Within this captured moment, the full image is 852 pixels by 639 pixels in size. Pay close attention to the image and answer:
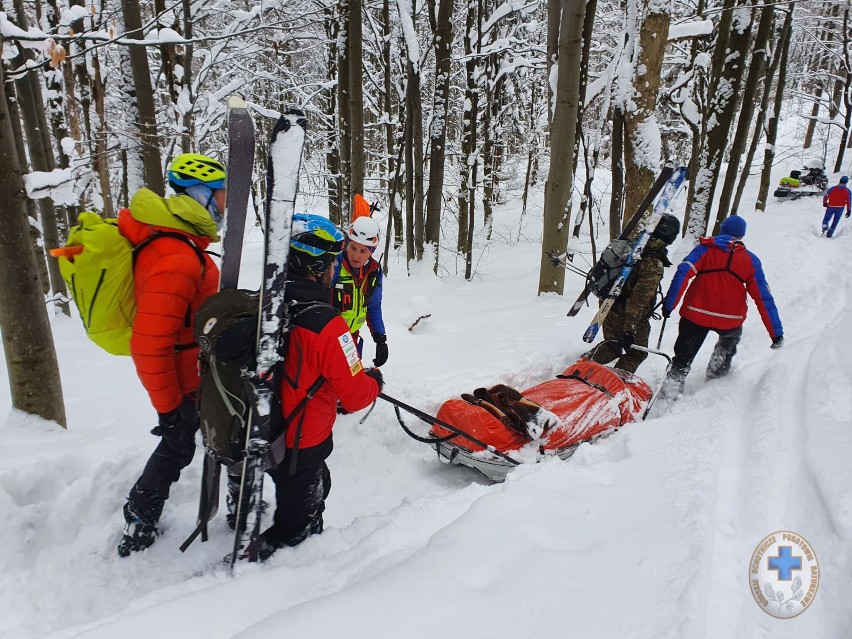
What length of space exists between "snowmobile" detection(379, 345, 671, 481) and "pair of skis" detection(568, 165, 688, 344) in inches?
44.6

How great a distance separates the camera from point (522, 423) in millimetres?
3904

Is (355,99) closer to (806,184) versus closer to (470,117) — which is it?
(470,117)

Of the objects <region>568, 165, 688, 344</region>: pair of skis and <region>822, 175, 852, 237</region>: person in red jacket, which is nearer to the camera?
<region>568, 165, 688, 344</region>: pair of skis

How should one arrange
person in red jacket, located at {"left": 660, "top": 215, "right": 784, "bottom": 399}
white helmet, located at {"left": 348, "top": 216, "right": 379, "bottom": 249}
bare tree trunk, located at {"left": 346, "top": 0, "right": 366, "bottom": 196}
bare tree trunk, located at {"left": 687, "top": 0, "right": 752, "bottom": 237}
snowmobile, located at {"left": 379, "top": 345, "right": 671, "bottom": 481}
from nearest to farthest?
snowmobile, located at {"left": 379, "top": 345, "right": 671, "bottom": 481}, white helmet, located at {"left": 348, "top": 216, "right": 379, "bottom": 249}, person in red jacket, located at {"left": 660, "top": 215, "right": 784, "bottom": 399}, bare tree trunk, located at {"left": 346, "top": 0, "right": 366, "bottom": 196}, bare tree trunk, located at {"left": 687, "top": 0, "right": 752, "bottom": 237}

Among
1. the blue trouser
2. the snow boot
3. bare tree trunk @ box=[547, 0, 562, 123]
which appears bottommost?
the blue trouser

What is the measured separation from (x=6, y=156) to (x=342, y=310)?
8.18 ft

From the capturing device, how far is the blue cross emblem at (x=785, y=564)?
2.21 meters

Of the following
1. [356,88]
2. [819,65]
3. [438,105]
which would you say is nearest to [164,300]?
[356,88]

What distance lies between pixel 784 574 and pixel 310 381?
2408mm

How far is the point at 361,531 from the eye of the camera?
2871mm

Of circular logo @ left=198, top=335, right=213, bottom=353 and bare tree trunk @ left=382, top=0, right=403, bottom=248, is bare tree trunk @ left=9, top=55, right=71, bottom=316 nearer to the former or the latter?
bare tree trunk @ left=382, top=0, right=403, bottom=248

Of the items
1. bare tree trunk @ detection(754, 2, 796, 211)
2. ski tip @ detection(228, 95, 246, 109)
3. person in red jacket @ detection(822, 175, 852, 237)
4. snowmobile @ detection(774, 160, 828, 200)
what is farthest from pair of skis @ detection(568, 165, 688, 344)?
snowmobile @ detection(774, 160, 828, 200)

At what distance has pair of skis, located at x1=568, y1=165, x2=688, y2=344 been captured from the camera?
5.23 metres

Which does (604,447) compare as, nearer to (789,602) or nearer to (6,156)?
(789,602)
